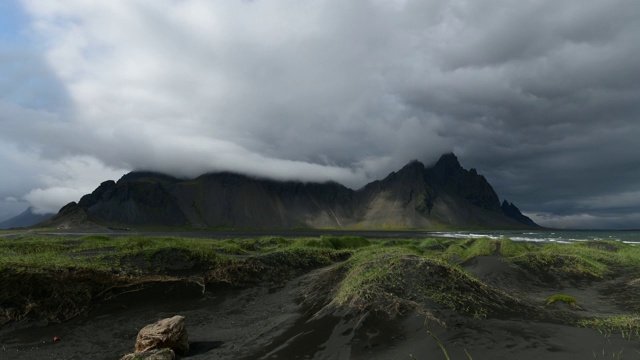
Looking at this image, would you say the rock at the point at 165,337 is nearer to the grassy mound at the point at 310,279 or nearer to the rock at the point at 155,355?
the rock at the point at 155,355

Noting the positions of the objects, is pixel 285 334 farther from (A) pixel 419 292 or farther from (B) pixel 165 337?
(A) pixel 419 292

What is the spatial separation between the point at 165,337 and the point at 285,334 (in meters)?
4.28

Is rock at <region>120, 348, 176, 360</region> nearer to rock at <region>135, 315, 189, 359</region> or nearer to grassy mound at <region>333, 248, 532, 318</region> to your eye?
rock at <region>135, 315, 189, 359</region>

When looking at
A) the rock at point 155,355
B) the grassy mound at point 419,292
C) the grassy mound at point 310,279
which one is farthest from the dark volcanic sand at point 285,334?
the rock at point 155,355

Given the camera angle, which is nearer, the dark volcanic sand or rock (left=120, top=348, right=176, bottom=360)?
the dark volcanic sand

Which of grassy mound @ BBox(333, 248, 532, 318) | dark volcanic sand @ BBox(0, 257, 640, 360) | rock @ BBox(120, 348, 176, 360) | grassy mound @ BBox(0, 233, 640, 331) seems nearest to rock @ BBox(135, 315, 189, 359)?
rock @ BBox(120, 348, 176, 360)

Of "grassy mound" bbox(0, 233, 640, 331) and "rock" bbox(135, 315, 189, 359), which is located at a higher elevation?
"grassy mound" bbox(0, 233, 640, 331)

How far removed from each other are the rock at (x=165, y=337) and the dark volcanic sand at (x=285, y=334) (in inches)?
24.7

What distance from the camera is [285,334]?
13.1 m

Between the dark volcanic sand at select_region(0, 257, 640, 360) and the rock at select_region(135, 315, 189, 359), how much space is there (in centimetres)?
63

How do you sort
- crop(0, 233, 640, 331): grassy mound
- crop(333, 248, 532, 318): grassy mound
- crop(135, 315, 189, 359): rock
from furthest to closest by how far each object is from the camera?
crop(0, 233, 640, 331): grassy mound → crop(333, 248, 532, 318): grassy mound → crop(135, 315, 189, 359): rock

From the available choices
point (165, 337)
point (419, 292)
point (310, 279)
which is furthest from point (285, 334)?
point (310, 279)

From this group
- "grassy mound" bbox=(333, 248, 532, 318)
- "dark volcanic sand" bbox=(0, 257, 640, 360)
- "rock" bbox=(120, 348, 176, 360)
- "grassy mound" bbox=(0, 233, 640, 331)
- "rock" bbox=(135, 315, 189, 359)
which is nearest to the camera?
"dark volcanic sand" bbox=(0, 257, 640, 360)

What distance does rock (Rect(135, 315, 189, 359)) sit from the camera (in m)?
11.8
